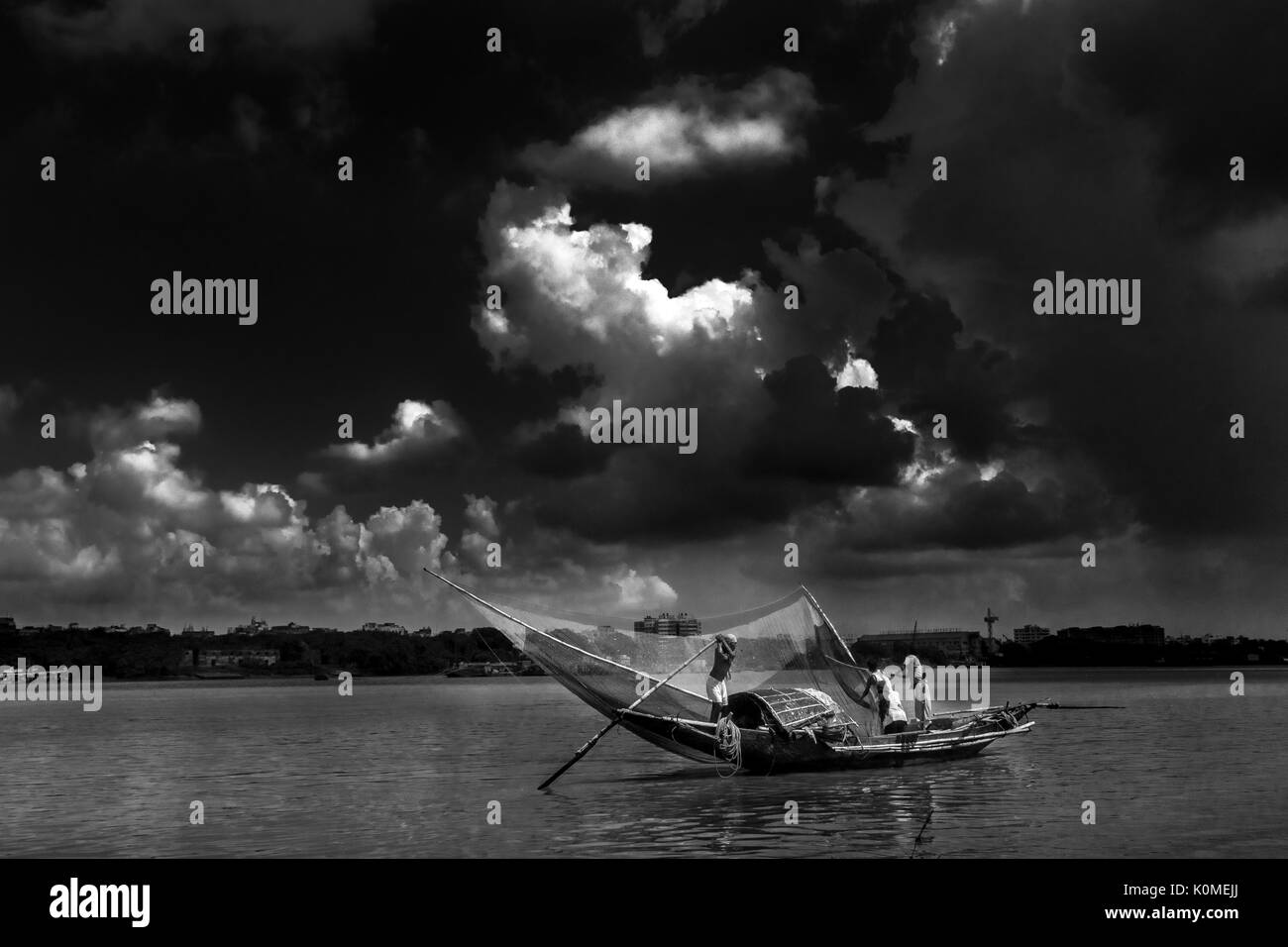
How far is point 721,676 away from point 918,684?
683 cm

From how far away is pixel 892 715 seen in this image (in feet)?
112

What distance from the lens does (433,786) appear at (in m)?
34.0

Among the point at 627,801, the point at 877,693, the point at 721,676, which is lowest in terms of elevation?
the point at 627,801

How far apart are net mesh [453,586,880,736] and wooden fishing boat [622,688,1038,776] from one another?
66cm

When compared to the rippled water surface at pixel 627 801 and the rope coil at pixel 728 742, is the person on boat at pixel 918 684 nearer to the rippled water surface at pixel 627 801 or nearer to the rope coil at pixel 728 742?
the rippled water surface at pixel 627 801

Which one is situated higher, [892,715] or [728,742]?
[892,715]

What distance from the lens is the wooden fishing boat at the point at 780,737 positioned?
102 feet
